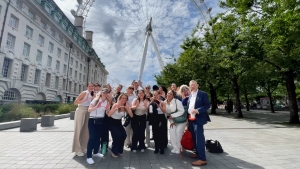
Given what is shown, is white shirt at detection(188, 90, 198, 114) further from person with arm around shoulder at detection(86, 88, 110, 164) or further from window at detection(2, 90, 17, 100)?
window at detection(2, 90, 17, 100)

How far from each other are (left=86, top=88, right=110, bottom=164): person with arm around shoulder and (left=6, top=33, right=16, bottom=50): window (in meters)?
26.3

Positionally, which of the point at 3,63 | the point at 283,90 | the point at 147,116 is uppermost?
the point at 3,63

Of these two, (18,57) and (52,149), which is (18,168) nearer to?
(52,149)

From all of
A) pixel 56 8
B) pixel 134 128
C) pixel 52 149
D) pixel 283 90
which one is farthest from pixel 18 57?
pixel 283 90

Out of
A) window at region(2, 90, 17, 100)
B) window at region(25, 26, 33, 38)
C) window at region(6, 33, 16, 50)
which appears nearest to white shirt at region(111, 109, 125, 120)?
window at region(2, 90, 17, 100)

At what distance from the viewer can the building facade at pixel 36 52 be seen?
2333cm

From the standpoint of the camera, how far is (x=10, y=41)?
23797 millimetres

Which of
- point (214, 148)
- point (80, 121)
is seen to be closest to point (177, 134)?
point (214, 148)

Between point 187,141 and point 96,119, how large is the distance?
2777 millimetres

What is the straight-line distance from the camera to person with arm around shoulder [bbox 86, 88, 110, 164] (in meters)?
4.69

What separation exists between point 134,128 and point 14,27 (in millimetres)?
27935

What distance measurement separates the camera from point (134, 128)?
556cm

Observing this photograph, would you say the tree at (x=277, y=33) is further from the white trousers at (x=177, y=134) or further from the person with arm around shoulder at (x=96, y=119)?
the person with arm around shoulder at (x=96, y=119)

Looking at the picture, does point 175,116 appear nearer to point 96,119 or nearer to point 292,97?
point 96,119
